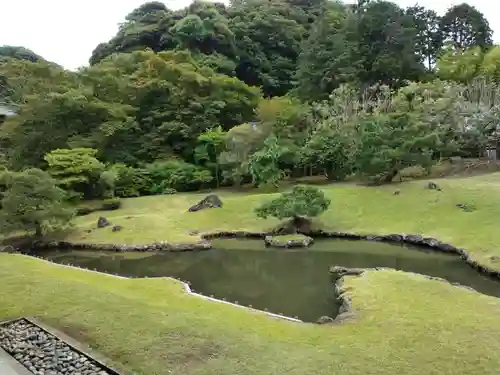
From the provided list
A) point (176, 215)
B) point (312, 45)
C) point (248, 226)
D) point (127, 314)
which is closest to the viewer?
point (127, 314)

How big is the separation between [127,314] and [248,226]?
1456 centimetres

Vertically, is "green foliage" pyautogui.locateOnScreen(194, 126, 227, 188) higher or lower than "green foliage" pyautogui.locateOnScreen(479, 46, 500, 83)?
lower

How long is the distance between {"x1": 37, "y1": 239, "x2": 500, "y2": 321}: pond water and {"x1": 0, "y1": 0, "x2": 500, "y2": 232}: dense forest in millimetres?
7559

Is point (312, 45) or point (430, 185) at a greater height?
point (312, 45)

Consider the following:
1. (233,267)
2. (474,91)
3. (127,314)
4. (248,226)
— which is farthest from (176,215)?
(474,91)

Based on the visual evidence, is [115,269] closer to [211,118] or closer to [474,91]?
[211,118]

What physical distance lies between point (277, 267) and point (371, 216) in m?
7.85

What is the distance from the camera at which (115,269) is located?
19094 millimetres

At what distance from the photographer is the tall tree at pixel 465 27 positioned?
47281mm

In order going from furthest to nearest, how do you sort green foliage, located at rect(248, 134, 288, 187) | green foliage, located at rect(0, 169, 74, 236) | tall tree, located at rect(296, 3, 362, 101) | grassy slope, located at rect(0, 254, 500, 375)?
tall tree, located at rect(296, 3, 362, 101)
green foliage, located at rect(248, 134, 288, 187)
green foliage, located at rect(0, 169, 74, 236)
grassy slope, located at rect(0, 254, 500, 375)

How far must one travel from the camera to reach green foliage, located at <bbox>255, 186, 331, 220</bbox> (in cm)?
2275

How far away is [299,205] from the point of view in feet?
74.3

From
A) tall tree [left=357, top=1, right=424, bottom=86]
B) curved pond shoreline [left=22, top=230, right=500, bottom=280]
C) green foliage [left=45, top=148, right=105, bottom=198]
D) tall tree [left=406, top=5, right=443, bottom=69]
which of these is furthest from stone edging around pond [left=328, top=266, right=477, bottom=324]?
tall tree [left=406, top=5, right=443, bottom=69]

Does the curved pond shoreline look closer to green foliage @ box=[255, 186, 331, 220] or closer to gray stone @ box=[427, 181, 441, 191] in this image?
green foliage @ box=[255, 186, 331, 220]
